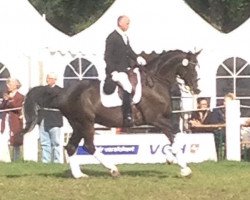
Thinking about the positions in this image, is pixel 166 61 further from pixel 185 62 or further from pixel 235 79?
pixel 235 79

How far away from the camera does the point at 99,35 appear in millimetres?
24094

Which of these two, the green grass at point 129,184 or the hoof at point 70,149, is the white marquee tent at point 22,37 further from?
the hoof at point 70,149

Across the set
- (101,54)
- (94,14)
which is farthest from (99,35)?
(94,14)

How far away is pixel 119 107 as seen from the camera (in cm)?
1429

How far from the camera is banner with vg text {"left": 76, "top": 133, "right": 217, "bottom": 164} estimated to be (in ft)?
59.5

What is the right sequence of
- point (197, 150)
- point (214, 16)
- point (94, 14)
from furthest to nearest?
point (94, 14), point (214, 16), point (197, 150)

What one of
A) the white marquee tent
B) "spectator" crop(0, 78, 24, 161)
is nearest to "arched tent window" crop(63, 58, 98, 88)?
the white marquee tent

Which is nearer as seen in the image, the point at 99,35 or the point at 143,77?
the point at 143,77

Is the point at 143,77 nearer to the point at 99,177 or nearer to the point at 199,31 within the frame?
the point at 99,177

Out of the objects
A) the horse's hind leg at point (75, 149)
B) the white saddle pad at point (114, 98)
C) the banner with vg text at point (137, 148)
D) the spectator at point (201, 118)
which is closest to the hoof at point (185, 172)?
the white saddle pad at point (114, 98)

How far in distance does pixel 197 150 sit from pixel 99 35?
22.5ft

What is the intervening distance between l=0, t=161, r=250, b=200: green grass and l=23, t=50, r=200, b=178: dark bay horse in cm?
47

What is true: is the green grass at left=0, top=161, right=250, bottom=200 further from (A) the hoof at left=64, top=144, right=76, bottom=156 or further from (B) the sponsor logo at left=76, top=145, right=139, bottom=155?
(B) the sponsor logo at left=76, top=145, right=139, bottom=155

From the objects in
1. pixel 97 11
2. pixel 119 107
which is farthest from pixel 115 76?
pixel 97 11
